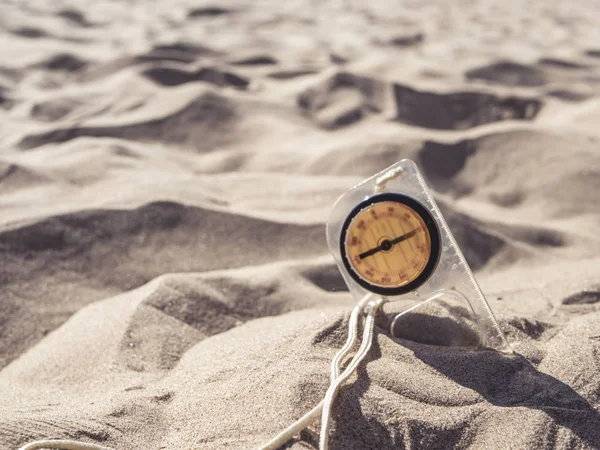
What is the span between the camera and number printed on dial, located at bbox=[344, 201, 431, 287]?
50.0 inches

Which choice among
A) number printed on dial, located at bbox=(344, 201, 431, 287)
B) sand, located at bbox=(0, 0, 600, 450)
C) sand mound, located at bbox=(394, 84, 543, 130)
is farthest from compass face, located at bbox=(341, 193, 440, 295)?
sand mound, located at bbox=(394, 84, 543, 130)

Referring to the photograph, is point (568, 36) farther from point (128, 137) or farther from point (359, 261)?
point (359, 261)

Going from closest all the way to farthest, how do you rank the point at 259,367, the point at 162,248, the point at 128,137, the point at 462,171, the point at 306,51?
the point at 259,367
the point at 162,248
the point at 462,171
the point at 128,137
the point at 306,51

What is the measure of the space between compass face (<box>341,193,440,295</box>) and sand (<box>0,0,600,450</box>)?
0.41 feet

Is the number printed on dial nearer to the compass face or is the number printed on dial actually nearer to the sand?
the compass face

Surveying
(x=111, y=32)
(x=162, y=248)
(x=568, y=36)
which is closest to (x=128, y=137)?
(x=162, y=248)

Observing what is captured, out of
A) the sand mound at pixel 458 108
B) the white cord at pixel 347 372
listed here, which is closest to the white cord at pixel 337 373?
the white cord at pixel 347 372

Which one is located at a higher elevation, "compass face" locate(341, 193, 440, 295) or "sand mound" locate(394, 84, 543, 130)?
"compass face" locate(341, 193, 440, 295)

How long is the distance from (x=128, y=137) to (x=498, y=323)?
6.85ft

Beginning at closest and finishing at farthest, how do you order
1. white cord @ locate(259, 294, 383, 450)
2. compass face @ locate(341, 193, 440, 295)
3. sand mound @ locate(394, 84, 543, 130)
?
white cord @ locate(259, 294, 383, 450), compass face @ locate(341, 193, 440, 295), sand mound @ locate(394, 84, 543, 130)

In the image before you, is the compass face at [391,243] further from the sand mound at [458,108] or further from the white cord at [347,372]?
the sand mound at [458,108]

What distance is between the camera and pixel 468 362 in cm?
124

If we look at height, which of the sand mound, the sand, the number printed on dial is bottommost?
the sand mound

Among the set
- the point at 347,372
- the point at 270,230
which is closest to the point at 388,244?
the point at 347,372
